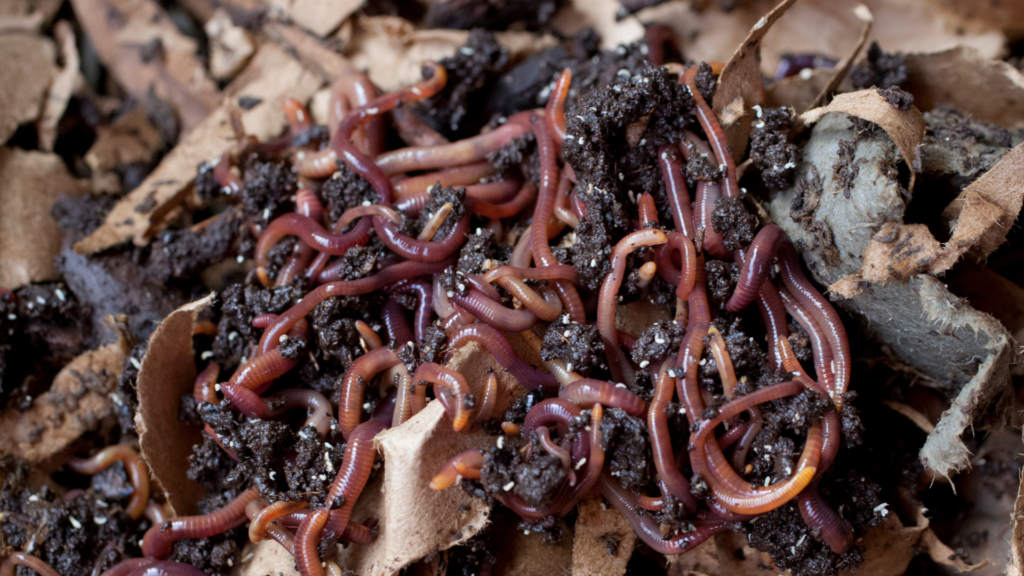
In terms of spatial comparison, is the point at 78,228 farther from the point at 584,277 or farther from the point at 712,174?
the point at 712,174

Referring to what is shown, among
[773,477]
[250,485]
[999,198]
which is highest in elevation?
[999,198]

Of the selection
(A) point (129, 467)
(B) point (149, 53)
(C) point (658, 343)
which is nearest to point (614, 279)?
→ (C) point (658, 343)

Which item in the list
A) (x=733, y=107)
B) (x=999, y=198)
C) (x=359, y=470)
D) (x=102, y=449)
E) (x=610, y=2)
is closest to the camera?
(x=999, y=198)

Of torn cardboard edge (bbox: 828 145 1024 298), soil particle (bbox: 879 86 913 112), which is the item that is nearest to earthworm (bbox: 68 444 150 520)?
torn cardboard edge (bbox: 828 145 1024 298)

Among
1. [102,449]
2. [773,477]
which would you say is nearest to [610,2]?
[773,477]

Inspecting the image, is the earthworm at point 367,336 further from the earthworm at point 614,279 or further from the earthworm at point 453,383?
the earthworm at point 614,279
